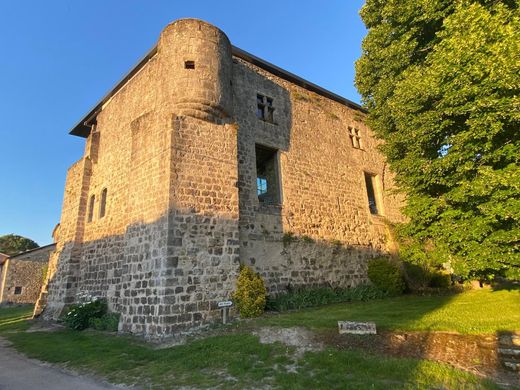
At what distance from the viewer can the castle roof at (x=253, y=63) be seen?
1263cm

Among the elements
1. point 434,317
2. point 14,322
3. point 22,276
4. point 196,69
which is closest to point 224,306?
point 434,317

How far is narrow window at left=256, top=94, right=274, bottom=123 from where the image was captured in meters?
12.6

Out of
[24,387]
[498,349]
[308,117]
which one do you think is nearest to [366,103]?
[308,117]

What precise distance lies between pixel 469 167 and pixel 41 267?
31.0 meters

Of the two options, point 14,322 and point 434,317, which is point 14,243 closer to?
point 14,322

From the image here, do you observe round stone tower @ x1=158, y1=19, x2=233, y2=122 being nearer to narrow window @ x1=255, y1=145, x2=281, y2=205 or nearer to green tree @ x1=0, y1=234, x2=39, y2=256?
narrow window @ x1=255, y1=145, x2=281, y2=205

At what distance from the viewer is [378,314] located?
8.51 meters

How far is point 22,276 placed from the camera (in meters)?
26.0

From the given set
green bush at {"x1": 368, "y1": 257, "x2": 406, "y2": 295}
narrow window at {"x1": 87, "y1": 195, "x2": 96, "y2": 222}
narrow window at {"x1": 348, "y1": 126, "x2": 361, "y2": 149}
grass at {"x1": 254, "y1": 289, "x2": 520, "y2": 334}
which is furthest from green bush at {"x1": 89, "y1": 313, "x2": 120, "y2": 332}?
narrow window at {"x1": 348, "y1": 126, "x2": 361, "y2": 149}

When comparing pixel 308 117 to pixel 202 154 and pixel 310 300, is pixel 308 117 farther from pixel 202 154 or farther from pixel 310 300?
pixel 310 300

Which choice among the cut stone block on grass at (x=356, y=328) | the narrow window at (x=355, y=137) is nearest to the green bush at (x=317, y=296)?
the cut stone block on grass at (x=356, y=328)

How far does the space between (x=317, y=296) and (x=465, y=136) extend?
21.7ft

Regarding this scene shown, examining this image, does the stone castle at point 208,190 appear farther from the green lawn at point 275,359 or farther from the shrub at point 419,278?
the shrub at point 419,278

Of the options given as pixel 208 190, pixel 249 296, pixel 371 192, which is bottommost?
pixel 249 296
